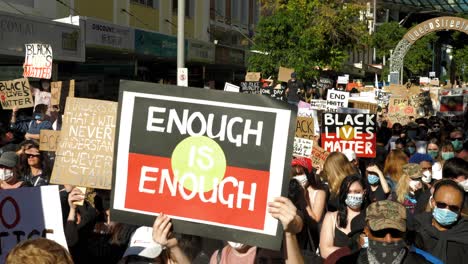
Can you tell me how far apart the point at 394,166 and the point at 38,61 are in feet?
22.0

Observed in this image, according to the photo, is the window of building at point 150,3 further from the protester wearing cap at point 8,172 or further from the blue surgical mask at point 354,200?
the blue surgical mask at point 354,200

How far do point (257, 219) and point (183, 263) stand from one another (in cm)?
51

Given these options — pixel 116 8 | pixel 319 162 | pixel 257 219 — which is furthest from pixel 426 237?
pixel 116 8

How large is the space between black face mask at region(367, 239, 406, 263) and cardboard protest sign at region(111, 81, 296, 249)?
0.58 meters

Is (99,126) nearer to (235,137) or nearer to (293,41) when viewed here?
(235,137)

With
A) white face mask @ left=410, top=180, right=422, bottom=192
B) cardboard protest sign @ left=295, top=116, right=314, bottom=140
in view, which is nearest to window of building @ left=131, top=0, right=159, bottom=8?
cardboard protest sign @ left=295, top=116, right=314, bottom=140

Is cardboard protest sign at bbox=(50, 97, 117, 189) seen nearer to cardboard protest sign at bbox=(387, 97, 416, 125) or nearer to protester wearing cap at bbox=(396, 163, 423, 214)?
protester wearing cap at bbox=(396, 163, 423, 214)

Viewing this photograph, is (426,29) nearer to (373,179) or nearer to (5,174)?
(373,179)

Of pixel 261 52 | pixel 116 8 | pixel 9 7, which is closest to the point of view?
pixel 9 7

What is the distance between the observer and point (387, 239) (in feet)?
13.3

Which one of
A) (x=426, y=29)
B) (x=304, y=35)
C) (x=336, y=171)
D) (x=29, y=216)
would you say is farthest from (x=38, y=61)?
(x=426, y=29)

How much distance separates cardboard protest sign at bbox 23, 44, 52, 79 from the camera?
1291 centimetres

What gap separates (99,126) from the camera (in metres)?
6.10

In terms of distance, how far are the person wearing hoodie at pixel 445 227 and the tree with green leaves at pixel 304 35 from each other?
21.0 metres
